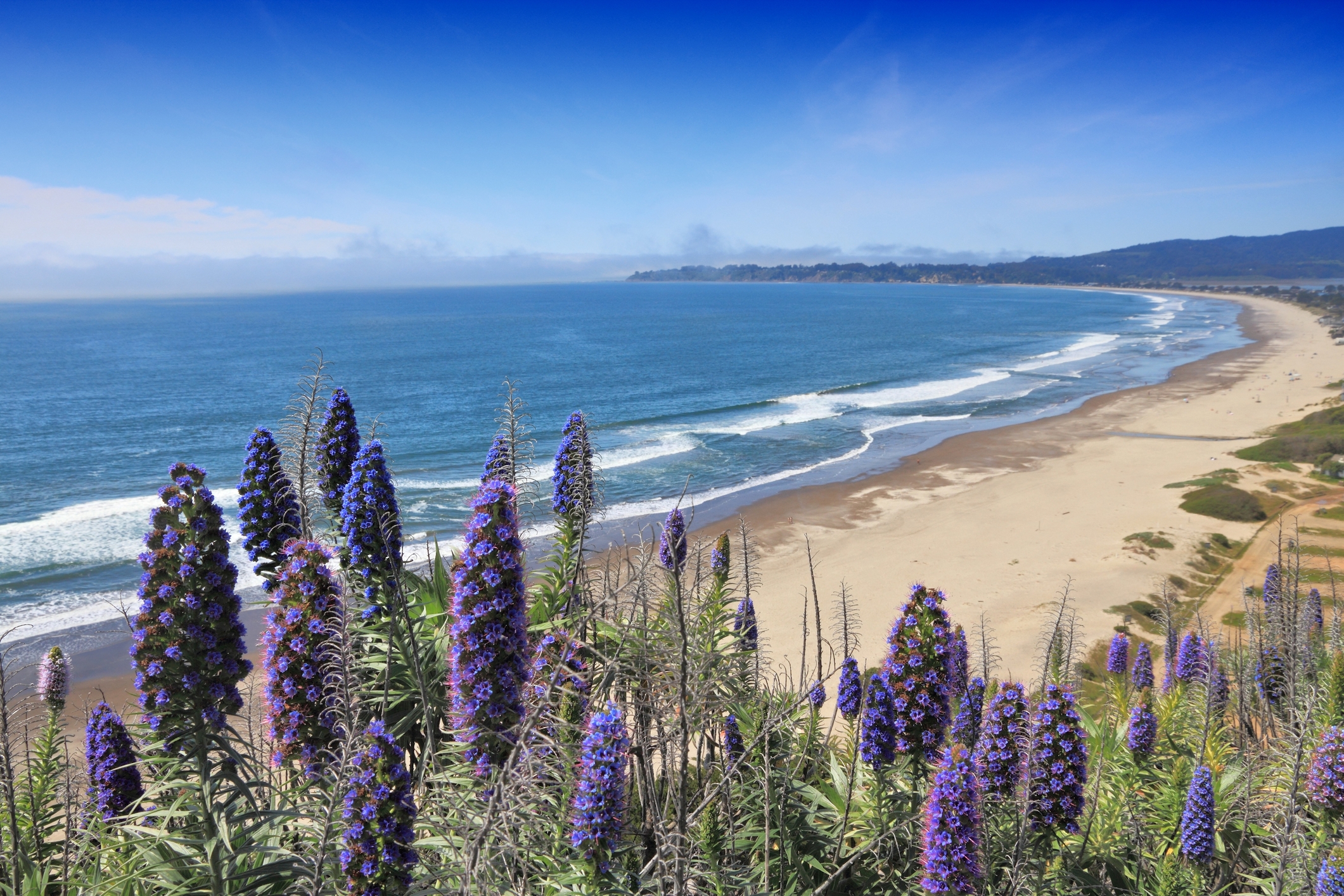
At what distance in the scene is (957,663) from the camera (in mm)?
5930

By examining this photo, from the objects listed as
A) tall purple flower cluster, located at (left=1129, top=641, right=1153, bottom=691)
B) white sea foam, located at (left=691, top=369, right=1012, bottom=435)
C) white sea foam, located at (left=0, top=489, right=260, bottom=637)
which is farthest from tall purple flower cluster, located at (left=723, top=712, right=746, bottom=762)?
white sea foam, located at (left=691, top=369, right=1012, bottom=435)

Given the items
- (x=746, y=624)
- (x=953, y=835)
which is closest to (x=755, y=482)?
(x=746, y=624)

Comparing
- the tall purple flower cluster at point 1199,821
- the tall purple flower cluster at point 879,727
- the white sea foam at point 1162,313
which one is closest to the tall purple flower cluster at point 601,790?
the tall purple flower cluster at point 879,727

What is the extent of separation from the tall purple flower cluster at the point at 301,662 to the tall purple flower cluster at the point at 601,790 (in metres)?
1.71

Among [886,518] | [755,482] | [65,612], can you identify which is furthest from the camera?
[755,482]

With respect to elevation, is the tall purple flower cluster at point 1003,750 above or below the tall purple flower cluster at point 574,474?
below

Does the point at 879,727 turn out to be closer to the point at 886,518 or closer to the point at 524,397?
the point at 886,518

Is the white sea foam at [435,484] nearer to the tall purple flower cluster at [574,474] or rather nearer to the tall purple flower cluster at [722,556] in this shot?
the tall purple flower cluster at [722,556]

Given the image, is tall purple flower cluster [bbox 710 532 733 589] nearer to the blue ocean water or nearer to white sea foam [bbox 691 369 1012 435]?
the blue ocean water

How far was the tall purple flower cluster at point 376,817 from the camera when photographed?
320 centimetres

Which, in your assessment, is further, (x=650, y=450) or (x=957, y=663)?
(x=650, y=450)

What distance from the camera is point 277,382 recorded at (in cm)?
7406

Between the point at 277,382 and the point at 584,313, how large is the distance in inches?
4567

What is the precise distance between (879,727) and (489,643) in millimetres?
2995
